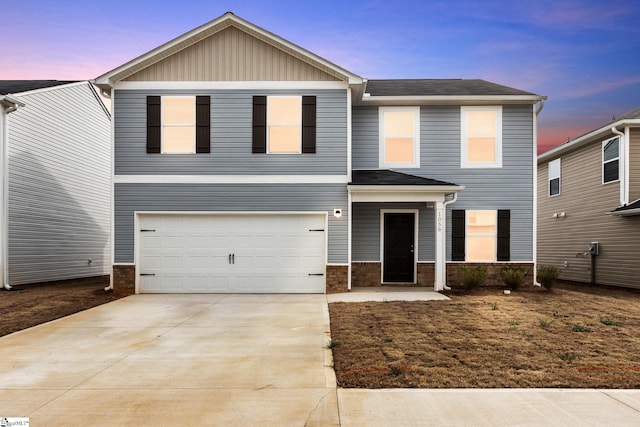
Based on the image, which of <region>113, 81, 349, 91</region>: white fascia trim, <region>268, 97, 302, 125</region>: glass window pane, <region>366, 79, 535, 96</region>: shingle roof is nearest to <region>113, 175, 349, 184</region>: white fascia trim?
<region>268, 97, 302, 125</region>: glass window pane

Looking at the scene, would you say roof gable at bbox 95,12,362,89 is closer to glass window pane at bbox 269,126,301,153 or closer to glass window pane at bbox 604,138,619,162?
glass window pane at bbox 269,126,301,153

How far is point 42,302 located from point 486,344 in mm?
9810

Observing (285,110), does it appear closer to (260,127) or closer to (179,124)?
(260,127)

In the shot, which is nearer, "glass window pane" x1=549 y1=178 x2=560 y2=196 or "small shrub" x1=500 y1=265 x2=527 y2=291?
"small shrub" x1=500 y1=265 x2=527 y2=291

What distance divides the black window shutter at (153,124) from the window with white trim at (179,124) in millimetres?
157

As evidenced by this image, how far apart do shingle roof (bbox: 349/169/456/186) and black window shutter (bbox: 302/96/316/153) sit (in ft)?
4.97

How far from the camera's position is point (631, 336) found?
22.4 feet

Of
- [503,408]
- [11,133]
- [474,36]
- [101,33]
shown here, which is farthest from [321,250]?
[474,36]

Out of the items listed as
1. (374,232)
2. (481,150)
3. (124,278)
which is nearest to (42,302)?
(124,278)

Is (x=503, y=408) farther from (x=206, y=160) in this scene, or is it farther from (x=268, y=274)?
(x=206, y=160)

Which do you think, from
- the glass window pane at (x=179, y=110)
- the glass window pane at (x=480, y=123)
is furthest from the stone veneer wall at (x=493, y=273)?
the glass window pane at (x=179, y=110)

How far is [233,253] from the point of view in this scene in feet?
40.1

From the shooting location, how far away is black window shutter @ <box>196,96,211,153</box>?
12.2 meters

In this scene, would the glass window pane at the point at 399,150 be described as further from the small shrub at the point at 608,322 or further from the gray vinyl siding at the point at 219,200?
the small shrub at the point at 608,322
